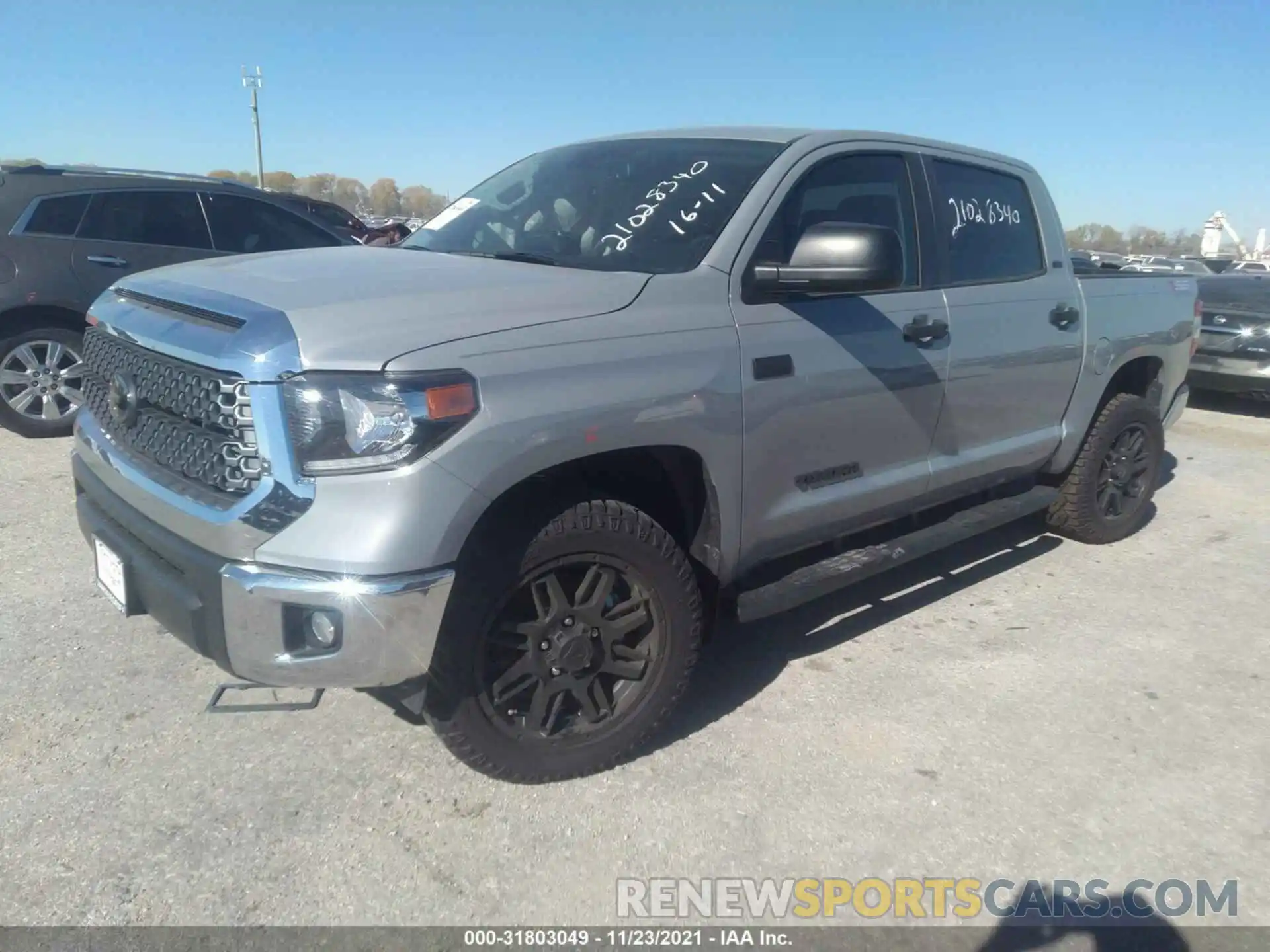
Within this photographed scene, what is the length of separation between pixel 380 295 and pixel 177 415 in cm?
64

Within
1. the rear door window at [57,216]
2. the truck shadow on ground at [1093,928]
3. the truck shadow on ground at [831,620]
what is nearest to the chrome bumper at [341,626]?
the truck shadow on ground at [831,620]

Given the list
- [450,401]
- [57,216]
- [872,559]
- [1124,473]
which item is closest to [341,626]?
[450,401]

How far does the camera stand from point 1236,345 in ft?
29.6

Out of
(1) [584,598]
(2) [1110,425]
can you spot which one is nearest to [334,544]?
(1) [584,598]

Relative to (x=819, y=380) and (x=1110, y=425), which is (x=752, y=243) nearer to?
(x=819, y=380)

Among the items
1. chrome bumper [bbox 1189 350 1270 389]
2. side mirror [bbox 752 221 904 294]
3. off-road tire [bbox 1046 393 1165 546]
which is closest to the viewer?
side mirror [bbox 752 221 904 294]

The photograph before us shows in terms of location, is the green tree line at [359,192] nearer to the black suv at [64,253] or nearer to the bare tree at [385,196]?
the bare tree at [385,196]

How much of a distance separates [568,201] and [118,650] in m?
2.32

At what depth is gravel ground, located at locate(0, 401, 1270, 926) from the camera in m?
2.46

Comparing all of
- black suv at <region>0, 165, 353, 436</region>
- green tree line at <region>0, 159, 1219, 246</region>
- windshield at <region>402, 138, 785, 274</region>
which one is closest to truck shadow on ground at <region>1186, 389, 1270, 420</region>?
windshield at <region>402, 138, 785, 274</region>

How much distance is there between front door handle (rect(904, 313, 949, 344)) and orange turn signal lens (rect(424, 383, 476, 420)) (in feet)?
5.92

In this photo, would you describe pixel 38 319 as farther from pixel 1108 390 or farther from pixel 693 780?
pixel 1108 390

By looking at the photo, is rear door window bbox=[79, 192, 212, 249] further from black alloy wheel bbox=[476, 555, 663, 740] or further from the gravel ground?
black alloy wheel bbox=[476, 555, 663, 740]

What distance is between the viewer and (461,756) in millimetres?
2688
